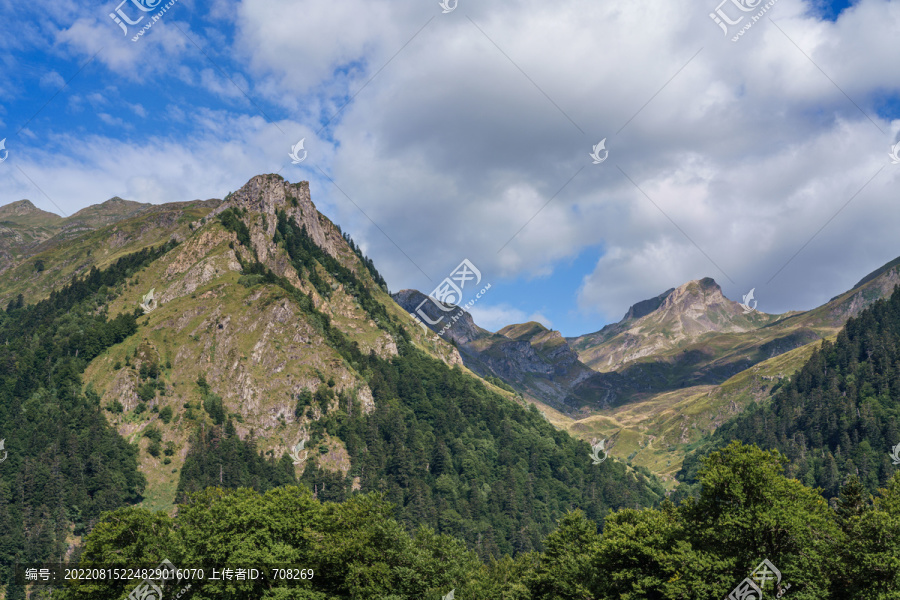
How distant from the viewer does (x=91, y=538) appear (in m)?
71.6

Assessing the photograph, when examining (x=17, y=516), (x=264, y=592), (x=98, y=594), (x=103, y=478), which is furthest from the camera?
(x=103, y=478)

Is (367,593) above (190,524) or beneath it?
beneath

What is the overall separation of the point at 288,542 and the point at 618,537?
121ft

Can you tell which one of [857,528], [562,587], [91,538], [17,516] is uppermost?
[17,516]

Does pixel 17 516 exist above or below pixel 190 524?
above

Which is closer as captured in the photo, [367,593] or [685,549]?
[685,549]

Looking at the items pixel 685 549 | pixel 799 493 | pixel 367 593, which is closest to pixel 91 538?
pixel 367 593

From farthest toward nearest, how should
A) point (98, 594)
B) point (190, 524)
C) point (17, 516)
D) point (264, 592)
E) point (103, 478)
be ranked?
1. point (103, 478)
2. point (17, 516)
3. point (190, 524)
4. point (98, 594)
5. point (264, 592)

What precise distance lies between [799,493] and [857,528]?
4.91m

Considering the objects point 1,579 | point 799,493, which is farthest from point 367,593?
point 1,579

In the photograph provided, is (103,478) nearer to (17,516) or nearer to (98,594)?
(17,516)

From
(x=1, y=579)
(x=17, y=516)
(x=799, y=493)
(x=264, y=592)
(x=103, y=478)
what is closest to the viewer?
(x=799, y=493)

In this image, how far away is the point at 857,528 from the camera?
48.9 meters

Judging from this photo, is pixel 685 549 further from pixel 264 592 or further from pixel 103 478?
pixel 103 478
